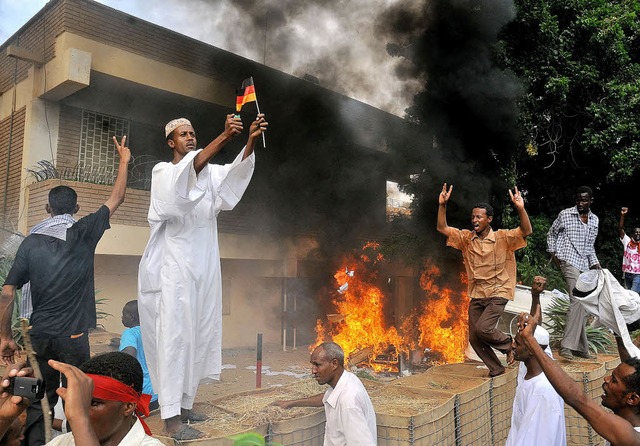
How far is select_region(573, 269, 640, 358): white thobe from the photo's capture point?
4152mm

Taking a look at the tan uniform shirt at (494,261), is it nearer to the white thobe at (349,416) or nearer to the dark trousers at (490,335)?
the dark trousers at (490,335)

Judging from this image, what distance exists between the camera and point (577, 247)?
658 centimetres

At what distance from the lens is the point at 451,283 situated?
10977 mm

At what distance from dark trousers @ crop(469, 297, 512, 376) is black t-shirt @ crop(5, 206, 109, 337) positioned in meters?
3.93

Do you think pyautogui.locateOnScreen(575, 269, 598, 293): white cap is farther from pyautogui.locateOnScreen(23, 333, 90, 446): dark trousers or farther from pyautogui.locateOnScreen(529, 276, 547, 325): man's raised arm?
pyautogui.locateOnScreen(23, 333, 90, 446): dark trousers

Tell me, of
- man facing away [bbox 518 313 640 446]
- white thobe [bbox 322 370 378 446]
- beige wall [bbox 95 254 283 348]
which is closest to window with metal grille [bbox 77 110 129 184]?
beige wall [bbox 95 254 283 348]

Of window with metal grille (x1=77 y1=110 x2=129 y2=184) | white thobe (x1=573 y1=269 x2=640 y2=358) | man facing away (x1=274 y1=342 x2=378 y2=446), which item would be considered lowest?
man facing away (x1=274 y1=342 x2=378 y2=446)

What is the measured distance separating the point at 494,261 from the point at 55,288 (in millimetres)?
4306

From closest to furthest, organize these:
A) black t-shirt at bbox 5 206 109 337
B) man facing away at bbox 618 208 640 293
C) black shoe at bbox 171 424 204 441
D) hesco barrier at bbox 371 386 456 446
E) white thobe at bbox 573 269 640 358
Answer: black shoe at bbox 171 424 204 441 → black t-shirt at bbox 5 206 109 337 → hesco barrier at bbox 371 386 456 446 → white thobe at bbox 573 269 640 358 → man facing away at bbox 618 208 640 293

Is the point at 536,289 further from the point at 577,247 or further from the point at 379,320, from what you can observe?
the point at 379,320

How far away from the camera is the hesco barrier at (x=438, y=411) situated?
3.69 metres

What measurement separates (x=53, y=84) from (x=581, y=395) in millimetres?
9320

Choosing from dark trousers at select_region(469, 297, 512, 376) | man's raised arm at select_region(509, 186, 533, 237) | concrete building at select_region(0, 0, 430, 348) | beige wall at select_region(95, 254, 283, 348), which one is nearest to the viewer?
man's raised arm at select_region(509, 186, 533, 237)

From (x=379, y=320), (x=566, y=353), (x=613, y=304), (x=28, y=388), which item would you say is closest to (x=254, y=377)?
(x=379, y=320)
